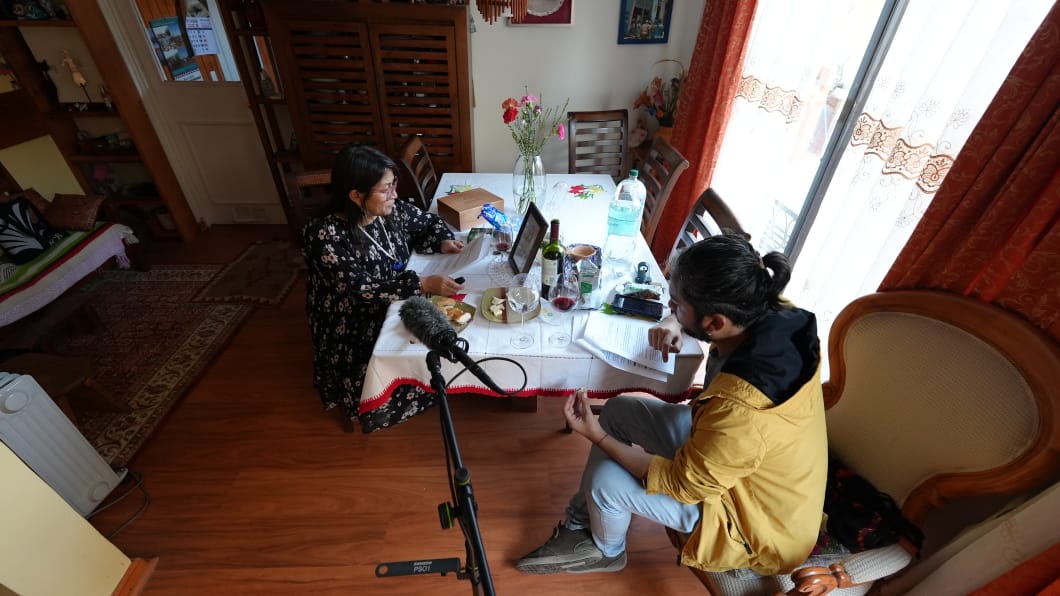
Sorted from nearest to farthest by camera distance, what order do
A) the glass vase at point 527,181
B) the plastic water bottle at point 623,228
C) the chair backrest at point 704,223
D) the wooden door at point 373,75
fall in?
the chair backrest at point 704,223 < the plastic water bottle at point 623,228 < the glass vase at point 527,181 < the wooden door at point 373,75

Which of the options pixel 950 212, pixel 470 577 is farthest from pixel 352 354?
pixel 950 212

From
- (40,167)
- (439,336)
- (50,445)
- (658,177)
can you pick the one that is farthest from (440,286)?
(40,167)

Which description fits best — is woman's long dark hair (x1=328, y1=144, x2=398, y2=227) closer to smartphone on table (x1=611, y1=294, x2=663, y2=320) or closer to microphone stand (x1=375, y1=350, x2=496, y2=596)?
smartphone on table (x1=611, y1=294, x2=663, y2=320)

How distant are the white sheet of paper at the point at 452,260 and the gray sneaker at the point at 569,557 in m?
0.98

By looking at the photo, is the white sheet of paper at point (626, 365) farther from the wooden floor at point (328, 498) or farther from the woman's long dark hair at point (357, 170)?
the woman's long dark hair at point (357, 170)

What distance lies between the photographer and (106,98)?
9.02 ft

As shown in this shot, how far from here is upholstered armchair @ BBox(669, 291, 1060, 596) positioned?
34.4 inches

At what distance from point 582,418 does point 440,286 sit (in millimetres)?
631

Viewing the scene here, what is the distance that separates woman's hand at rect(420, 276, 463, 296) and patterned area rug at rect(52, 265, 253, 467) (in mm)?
1494

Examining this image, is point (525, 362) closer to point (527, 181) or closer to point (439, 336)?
point (439, 336)

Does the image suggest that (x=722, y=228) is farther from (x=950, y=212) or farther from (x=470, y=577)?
(x=470, y=577)

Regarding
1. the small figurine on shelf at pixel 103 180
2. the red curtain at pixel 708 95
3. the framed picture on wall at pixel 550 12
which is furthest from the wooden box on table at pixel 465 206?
the small figurine on shelf at pixel 103 180

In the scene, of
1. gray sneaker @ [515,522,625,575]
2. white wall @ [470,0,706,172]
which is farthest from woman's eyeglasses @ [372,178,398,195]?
white wall @ [470,0,706,172]

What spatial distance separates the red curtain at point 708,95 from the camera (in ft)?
6.91
